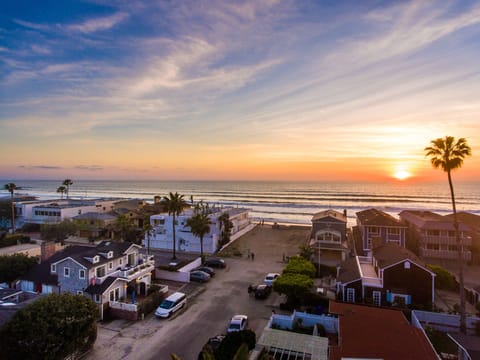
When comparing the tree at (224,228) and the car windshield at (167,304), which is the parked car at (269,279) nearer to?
the car windshield at (167,304)

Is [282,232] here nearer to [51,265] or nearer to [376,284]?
[376,284]

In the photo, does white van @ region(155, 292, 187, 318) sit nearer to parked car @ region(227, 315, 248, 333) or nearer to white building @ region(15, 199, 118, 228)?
parked car @ region(227, 315, 248, 333)

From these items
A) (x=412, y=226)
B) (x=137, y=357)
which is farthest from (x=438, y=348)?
(x=412, y=226)

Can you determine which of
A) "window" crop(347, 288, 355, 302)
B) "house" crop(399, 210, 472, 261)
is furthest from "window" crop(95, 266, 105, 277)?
"house" crop(399, 210, 472, 261)

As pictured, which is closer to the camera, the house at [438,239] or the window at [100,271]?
the window at [100,271]

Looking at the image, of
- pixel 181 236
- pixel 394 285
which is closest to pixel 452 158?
pixel 394 285

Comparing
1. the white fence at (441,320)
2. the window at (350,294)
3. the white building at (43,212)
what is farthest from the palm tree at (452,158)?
the white building at (43,212)
